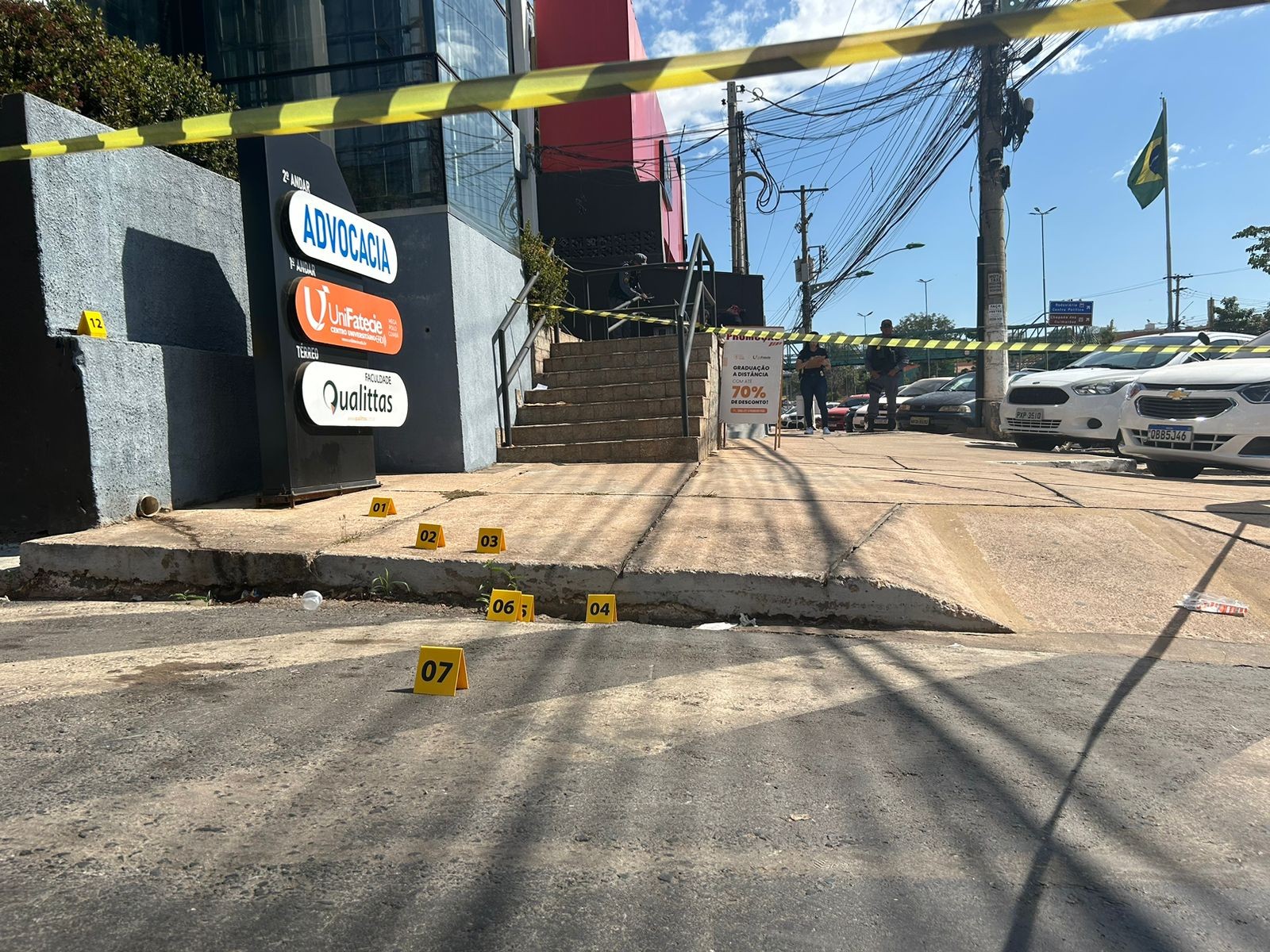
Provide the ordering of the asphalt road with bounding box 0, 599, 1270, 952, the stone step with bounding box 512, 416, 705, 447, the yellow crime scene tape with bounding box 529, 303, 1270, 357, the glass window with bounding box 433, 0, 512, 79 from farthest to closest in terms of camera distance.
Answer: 1. the yellow crime scene tape with bounding box 529, 303, 1270, 357
2. the stone step with bounding box 512, 416, 705, 447
3. the glass window with bounding box 433, 0, 512, 79
4. the asphalt road with bounding box 0, 599, 1270, 952

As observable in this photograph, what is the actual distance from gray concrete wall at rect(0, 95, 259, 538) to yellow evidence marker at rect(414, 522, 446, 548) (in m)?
2.09

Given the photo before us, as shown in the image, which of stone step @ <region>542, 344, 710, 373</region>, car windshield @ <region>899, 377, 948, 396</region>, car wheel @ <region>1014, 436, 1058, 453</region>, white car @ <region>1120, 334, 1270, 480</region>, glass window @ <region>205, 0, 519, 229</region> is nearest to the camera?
white car @ <region>1120, 334, 1270, 480</region>

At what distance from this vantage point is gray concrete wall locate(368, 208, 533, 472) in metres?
7.32

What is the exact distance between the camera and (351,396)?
6.00m

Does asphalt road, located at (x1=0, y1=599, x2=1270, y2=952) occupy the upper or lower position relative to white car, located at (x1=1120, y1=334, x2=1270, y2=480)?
lower

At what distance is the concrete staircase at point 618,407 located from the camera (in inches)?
312

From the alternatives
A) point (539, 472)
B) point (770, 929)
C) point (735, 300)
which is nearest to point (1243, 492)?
point (539, 472)

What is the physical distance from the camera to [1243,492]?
21.6 ft

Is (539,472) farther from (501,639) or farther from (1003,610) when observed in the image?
(1003,610)

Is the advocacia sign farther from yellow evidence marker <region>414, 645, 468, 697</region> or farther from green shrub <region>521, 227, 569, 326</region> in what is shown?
yellow evidence marker <region>414, 645, 468, 697</region>

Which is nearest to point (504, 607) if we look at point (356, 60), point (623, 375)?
point (623, 375)

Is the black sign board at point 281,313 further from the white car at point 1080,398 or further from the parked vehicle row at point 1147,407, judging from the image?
the white car at point 1080,398

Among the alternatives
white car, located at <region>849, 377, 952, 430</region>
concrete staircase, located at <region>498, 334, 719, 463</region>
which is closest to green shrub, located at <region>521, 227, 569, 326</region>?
concrete staircase, located at <region>498, 334, 719, 463</region>

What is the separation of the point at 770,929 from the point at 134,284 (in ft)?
19.0
